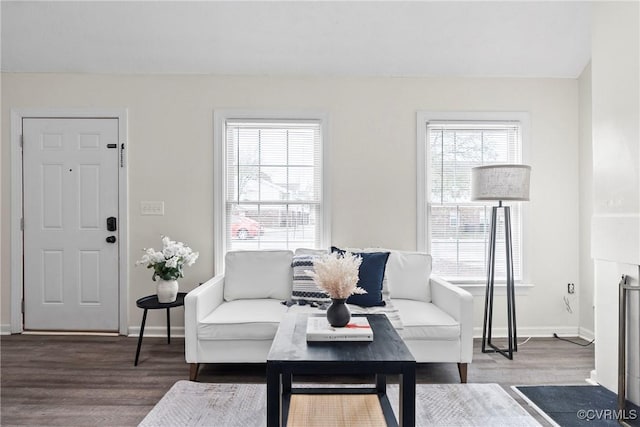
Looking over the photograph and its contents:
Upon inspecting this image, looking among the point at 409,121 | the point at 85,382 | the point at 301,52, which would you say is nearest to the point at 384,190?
the point at 409,121

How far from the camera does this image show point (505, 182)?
10.6 ft

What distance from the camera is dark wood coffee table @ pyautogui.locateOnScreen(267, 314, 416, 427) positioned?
5.56ft

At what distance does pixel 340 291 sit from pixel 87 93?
10.5 ft

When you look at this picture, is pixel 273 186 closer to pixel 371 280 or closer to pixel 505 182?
pixel 371 280

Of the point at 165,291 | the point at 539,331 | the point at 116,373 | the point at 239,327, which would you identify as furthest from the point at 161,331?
the point at 539,331

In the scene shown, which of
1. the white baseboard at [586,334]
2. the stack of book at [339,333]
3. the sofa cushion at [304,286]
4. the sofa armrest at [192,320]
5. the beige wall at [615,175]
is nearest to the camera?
the stack of book at [339,333]

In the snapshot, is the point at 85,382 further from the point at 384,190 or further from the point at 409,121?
the point at 409,121

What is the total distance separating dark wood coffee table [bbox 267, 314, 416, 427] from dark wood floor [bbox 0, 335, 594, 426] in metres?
1.01

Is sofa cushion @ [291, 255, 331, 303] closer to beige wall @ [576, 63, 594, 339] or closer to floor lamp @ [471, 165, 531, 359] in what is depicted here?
floor lamp @ [471, 165, 531, 359]

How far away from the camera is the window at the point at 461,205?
12.8 ft

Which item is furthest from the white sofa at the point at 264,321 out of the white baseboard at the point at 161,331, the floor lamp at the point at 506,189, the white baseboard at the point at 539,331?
the white baseboard at the point at 539,331

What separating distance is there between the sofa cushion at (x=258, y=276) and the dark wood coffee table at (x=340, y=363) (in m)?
1.22

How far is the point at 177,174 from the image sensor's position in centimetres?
384

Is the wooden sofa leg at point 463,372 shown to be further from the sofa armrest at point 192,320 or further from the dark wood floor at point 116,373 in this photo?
the sofa armrest at point 192,320
